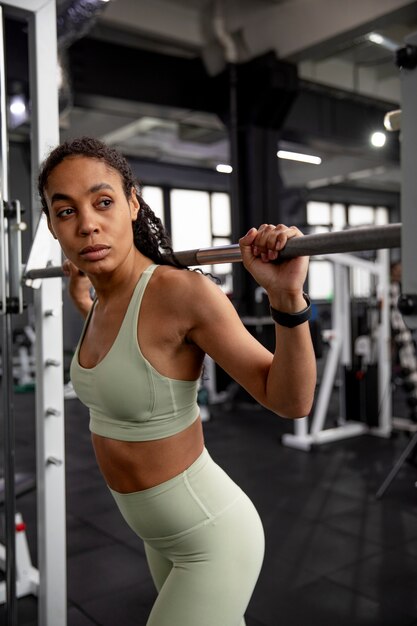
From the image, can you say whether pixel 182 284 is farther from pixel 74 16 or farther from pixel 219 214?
pixel 219 214

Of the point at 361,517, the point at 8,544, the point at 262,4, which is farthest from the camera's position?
the point at 262,4

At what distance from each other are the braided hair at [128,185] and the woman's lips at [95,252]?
127mm

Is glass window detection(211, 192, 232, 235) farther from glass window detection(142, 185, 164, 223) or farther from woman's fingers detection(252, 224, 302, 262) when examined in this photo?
woman's fingers detection(252, 224, 302, 262)

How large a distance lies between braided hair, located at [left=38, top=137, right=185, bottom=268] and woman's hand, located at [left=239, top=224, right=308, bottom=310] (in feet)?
0.90

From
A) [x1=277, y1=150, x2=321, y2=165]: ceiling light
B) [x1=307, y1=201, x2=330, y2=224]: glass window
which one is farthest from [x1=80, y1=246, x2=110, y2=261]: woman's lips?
[x1=307, y1=201, x2=330, y2=224]: glass window

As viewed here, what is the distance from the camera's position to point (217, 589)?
40.3 inches

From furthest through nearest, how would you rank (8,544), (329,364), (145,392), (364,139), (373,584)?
(364,139) < (329,364) < (373,584) < (8,544) < (145,392)

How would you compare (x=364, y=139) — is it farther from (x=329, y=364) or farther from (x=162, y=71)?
(x=329, y=364)

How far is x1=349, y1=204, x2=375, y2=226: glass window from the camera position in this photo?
44.4 feet

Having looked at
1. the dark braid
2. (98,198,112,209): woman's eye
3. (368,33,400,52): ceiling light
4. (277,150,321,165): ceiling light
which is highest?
(277,150,321,165): ceiling light

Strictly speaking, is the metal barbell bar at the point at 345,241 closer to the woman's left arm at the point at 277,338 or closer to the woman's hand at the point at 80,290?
the woman's left arm at the point at 277,338

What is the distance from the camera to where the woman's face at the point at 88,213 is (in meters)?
1.04

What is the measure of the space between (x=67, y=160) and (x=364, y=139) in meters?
7.35

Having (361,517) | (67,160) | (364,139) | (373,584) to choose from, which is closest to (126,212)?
(67,160)
